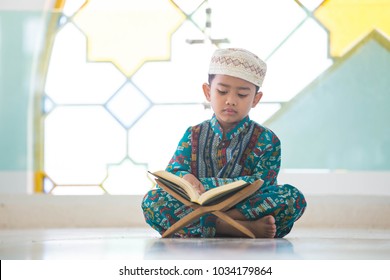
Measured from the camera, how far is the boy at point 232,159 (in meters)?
2.74

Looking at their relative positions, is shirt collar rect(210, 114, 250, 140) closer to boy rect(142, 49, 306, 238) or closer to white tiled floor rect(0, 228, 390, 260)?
boy rect(142, 49, 306, 238)

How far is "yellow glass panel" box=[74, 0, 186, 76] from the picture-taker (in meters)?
4.46

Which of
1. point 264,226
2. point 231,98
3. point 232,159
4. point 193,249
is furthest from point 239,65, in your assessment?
point 193,249

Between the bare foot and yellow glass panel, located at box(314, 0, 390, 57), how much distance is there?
1.87 metres

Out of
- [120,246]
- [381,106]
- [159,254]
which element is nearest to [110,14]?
[381,106]

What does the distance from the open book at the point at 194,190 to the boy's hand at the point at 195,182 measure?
2.5 inches

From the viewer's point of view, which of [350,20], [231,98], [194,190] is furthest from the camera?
[350,20]

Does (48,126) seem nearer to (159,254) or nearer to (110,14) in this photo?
(110,14)

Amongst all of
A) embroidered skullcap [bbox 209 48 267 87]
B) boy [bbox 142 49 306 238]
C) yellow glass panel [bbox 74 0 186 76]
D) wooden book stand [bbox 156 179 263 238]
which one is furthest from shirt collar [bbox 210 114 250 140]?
yellow glass panel [bbox 74 0 186 76]

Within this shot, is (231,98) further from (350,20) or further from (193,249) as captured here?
(350,20)

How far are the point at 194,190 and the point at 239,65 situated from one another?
18.8 inches

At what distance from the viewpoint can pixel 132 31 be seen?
4.47 m

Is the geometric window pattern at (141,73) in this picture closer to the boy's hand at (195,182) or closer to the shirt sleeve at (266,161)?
the shirt sleeve at (266,161)

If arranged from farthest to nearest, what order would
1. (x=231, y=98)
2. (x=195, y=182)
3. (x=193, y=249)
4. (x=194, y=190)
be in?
(x=231, y=98)
(x=195, y=182)
(x=194, y=190)
(x=193, y=249)
